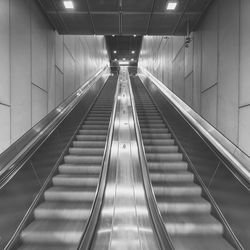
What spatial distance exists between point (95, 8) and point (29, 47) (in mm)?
1918

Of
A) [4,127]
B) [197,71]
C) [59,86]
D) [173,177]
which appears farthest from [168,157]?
[59,86]

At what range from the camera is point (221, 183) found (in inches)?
116

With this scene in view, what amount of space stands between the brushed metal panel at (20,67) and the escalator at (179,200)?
92.0 inches

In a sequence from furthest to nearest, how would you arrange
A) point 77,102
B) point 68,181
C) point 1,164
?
point 77,102, point 68,181, point 1,164

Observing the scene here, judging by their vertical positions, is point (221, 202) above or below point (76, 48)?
below

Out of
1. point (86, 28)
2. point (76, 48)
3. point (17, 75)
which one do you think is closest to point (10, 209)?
point (17, 75)

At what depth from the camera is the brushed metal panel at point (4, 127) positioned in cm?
338

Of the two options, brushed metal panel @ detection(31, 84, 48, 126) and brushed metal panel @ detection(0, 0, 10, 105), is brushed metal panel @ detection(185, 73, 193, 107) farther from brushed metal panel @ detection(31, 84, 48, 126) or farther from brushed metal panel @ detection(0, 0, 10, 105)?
brushed metal panel @ detection(0, 0, 10, 105)

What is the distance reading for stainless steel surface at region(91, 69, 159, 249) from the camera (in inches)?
94.1

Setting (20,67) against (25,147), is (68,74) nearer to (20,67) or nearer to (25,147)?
(20,67)

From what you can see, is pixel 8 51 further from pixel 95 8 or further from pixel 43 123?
pixel 95 8

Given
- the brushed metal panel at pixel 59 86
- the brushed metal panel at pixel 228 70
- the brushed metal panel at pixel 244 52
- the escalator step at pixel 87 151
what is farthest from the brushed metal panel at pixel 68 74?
the brushed metal panel at pixel 244 52

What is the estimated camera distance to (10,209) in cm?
253

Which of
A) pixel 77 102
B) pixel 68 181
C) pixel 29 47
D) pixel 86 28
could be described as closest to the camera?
pixel 68 181
